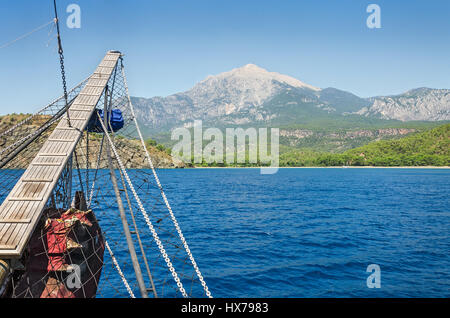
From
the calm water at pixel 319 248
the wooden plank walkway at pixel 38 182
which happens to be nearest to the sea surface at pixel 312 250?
the calm water at pixel 319 248

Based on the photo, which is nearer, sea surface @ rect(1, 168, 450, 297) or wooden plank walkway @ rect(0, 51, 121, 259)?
wooden plank walkway @ rect(0, 51, 121, 259)

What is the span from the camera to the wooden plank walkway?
352 inches

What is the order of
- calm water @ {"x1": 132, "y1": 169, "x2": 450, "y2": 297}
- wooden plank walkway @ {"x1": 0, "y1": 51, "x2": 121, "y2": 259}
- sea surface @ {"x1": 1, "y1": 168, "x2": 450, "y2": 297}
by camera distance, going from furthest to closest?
calm water @ {"x1": 132, "y1": 169, "x2": 450, "y2": 297}
sea surface @ {"x1": 1, "y1": 168, "x2": 450, "y2": 297}
wooden plank walkway @ {"x1": 0, "y1": 51, "x2": 121, "y2": 259}

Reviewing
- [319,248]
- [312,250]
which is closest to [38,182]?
[312,250]

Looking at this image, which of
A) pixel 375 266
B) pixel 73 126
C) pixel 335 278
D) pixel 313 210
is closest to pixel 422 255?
pixel 375 266

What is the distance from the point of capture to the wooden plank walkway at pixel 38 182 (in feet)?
29.4

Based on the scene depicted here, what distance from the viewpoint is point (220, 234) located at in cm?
3050

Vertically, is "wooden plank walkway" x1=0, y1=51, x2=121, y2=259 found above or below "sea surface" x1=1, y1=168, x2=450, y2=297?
above

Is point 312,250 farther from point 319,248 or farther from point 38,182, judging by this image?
point 38,182

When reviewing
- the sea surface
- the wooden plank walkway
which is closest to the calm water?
the sea surface

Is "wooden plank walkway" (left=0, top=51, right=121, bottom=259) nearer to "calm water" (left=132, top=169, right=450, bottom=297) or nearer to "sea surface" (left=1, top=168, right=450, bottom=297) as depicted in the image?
"sea surface" (left=1, top=168, right=450, bottom=297)

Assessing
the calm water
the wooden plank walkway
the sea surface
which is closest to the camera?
the wooden plank walkway

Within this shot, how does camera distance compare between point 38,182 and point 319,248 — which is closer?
point 38,182

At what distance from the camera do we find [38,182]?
416 inches
